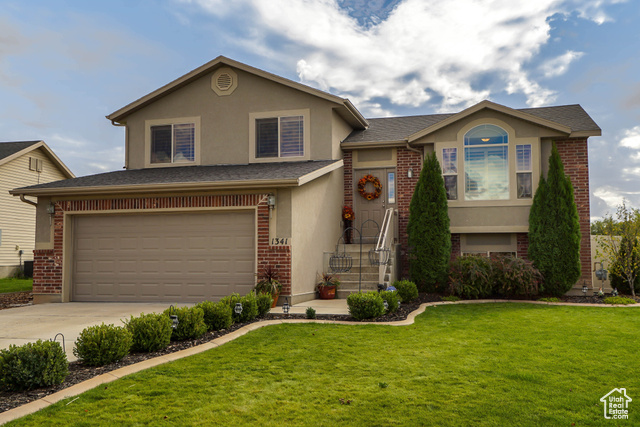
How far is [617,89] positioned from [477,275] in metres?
7.81

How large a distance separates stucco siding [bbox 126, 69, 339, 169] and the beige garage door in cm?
279

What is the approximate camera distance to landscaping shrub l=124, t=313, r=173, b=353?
5.84 m

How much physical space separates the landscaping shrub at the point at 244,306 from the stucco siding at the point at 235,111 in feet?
18.5

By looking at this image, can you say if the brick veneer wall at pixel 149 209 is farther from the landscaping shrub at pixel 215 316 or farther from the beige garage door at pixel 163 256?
the landscaping shrub at pixel 215 316

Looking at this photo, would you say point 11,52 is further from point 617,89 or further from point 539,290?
point 617,89

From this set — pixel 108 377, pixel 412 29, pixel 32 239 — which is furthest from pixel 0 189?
pixel 108 377

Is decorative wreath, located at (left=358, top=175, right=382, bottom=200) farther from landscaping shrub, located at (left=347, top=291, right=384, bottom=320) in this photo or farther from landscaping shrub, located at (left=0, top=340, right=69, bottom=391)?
landscaping shrub, located at (left=0, top=340, right=69, bottom=391)

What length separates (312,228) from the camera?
11594 mm

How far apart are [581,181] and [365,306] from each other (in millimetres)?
7977

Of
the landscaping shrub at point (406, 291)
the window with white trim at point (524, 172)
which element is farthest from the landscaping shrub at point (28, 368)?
the window with white trim at point (524, 172)

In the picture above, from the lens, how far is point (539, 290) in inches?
467

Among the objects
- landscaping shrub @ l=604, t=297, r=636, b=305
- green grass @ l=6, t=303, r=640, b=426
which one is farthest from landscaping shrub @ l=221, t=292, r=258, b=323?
landscaping shrub @ l=604, t=297, r=636, b=305

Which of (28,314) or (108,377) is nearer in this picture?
(108,377)

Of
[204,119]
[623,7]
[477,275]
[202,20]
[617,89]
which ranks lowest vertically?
[477,275]
